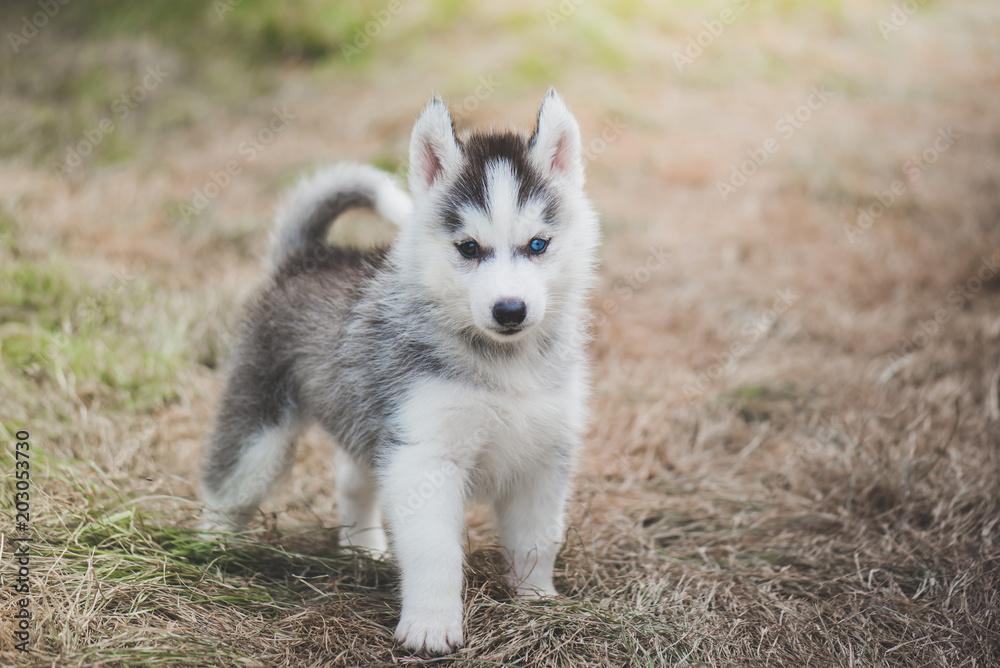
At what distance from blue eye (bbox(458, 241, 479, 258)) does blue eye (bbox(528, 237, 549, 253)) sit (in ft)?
0.74

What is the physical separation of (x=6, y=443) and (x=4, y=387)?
731 millimetres

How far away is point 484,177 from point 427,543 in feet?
4.93

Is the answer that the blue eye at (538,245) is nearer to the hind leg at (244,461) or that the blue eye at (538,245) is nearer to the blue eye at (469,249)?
the blue eye at (469,249)

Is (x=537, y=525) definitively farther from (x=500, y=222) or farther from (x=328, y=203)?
(x=328, y=203)

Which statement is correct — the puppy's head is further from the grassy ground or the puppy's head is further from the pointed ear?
the grassy ground

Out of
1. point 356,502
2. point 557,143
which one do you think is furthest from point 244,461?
point 557,143

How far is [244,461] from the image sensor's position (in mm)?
3861

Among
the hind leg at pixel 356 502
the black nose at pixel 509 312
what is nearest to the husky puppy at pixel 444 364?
the black nose at pixel 509 312

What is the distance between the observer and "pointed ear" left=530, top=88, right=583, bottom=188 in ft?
11.1

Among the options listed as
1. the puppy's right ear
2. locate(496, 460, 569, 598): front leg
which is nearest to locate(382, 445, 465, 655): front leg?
locate(496, 460, 569, 598): front leg

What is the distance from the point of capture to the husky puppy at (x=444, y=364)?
10.1 feet

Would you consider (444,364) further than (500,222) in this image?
Yes

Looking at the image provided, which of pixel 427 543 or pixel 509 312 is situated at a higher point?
pixel 509 312

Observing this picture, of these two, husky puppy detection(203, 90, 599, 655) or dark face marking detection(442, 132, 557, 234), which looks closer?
husky puppy detection(203, 90, 599, 655)
